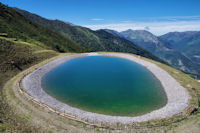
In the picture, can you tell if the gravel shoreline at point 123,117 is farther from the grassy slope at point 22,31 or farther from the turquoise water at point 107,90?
the grassy slope at point 22,31

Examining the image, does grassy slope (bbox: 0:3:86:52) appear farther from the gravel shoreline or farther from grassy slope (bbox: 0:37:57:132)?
the gravel shoreline

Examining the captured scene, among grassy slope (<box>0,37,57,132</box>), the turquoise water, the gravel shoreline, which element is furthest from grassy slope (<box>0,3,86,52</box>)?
the gravel shoreline

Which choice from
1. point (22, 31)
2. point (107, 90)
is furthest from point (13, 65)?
point (22, 31)

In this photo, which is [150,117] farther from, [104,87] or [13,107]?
[13,107]

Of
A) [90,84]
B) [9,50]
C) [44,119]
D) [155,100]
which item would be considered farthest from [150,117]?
[9,50]

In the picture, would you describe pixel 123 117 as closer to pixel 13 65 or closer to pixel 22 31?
pixel 13 65
